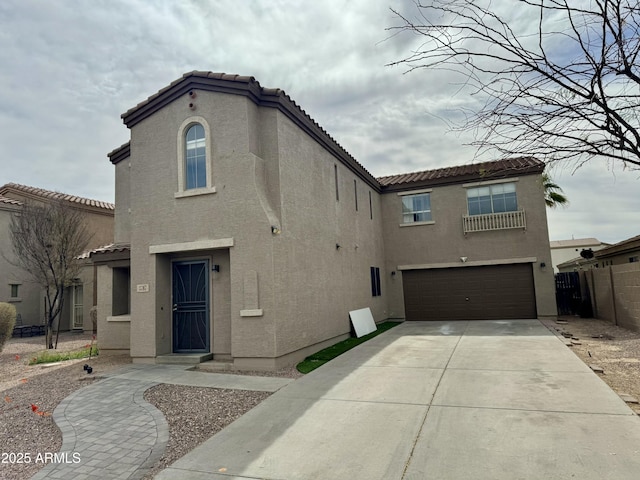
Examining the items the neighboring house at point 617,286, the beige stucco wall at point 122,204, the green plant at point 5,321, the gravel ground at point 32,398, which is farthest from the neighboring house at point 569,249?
the green plant at point 5,321

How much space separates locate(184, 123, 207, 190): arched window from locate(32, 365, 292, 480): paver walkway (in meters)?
4.42

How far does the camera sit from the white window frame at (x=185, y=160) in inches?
392

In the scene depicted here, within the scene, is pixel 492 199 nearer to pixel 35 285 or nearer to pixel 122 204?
pixel 122 204

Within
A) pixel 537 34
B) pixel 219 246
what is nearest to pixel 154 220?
pixel 219 246

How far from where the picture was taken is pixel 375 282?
17.4 metres

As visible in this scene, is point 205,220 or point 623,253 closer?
point 205,220

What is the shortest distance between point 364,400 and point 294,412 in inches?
46.1

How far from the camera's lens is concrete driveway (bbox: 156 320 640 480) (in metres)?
4.23

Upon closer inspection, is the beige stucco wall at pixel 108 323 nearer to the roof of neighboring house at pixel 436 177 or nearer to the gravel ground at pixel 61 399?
the gravel ground at pixel 61 399

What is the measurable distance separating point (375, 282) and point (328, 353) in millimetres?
Result: 6948

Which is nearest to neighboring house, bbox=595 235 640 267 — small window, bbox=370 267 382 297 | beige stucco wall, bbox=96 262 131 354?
small window, bbox=370 267 382 297

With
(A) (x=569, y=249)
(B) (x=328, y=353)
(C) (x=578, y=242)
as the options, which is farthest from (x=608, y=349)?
(C) (x=578, y=242)

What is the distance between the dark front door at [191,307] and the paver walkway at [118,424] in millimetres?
1306

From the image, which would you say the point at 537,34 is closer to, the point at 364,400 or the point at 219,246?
the point at 364,400
